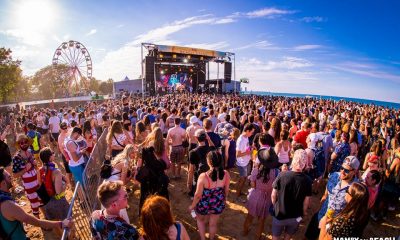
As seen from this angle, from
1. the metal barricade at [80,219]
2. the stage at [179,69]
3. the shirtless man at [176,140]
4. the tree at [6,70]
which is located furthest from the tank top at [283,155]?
the tree at [6,70]

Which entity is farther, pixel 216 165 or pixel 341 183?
pixel 216 165

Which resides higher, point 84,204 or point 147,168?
point 147,168

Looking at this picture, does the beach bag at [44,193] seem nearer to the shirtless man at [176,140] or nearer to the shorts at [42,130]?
the shirtless man at [176,140]

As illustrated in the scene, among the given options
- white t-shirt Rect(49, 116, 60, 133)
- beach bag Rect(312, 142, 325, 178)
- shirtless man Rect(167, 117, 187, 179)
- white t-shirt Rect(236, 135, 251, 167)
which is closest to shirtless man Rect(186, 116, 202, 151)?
shirtless man Rect(167, 117, 187, 179)

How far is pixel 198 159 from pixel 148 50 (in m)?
28.8

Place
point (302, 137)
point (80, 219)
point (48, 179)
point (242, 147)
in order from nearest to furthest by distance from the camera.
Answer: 1. point (48, 179)
2. point (80, 219)
3. point (242, 147)
4. point (302, 137)

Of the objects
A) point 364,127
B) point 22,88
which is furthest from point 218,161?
point 22,88

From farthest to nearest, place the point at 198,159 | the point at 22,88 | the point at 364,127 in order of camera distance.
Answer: the point at 22,88, the point at 364,127, the point at 198,159

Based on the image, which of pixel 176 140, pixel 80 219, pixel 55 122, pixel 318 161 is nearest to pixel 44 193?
pixel 80 219

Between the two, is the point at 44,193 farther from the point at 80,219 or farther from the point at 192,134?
the point at 192,134

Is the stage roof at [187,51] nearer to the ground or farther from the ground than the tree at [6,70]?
farther from the ground

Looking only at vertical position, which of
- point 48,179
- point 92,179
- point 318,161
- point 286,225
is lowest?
point 92,179

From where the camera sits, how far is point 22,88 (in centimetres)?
5547

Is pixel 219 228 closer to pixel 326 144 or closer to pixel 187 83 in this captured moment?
pixel 326 144
